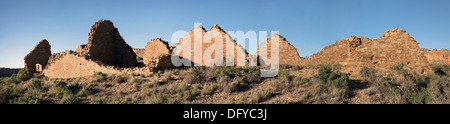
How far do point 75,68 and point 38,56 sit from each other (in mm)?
6103

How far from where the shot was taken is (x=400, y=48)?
12648 mm

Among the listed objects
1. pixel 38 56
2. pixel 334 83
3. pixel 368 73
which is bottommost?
pixel 334 83

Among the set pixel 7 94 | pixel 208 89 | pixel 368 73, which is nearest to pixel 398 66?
pixel 368 73

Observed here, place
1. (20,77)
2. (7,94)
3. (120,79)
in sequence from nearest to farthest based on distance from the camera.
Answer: (7,94) → (120,79) → (20,77)

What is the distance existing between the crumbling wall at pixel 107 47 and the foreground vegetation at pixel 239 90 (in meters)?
5.77

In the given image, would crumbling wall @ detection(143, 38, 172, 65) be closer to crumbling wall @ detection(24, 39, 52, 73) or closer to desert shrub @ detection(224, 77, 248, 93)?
crumbling wall @ detection(24, 39, 52, 73)

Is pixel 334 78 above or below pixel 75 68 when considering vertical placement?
below

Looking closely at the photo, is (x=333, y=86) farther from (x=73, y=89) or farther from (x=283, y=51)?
(x=73, y=89)

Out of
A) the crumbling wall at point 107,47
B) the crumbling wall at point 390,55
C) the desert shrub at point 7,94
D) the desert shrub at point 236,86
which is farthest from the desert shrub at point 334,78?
the crumbling wall at point 107,47

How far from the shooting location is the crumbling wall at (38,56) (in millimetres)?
18078

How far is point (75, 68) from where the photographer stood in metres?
15.3

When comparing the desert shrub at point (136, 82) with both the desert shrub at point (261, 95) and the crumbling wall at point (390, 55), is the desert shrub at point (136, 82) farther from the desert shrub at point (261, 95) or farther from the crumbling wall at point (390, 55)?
the crumbling wall at point (390, 55)

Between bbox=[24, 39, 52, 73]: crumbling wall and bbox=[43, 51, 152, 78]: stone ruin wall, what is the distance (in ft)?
5.82
